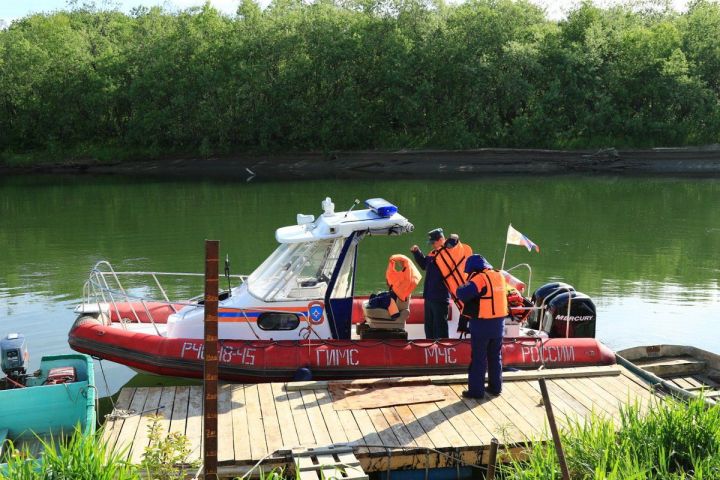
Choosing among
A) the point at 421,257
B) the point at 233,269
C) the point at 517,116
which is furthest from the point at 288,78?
the point at 421,257

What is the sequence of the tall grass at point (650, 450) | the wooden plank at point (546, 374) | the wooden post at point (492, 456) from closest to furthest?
the wooden post at point (492, 456), the tall grass at point (650, 450), the wooden plank at point (546, 374)

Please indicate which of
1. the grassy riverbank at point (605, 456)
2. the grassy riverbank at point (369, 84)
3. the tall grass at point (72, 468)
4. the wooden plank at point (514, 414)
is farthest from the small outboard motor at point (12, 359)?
the grassy riverbank at point (369, 84)

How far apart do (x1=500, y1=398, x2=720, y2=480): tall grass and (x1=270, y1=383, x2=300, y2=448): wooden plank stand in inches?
94.6

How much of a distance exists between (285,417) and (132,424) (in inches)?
58.3

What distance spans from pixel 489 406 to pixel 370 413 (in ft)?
4.11

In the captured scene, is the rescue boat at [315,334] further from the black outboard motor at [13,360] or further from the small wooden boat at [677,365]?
the black outboard motor at [13,360]

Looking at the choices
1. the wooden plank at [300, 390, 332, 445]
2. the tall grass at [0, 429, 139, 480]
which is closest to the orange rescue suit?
the wooden plank at [300, 390, 332, 445]

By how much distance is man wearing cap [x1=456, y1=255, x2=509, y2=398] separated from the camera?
27.0ft

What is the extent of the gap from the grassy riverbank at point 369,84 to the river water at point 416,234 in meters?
9.22

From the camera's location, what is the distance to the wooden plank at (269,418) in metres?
7.44

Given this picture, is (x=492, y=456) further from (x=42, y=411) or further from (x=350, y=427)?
(x=42, y=411)

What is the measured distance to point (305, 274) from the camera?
988 centimetres

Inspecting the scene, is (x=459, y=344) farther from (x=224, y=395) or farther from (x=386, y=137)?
(x=386, y=137)

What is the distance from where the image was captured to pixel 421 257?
10180mm
